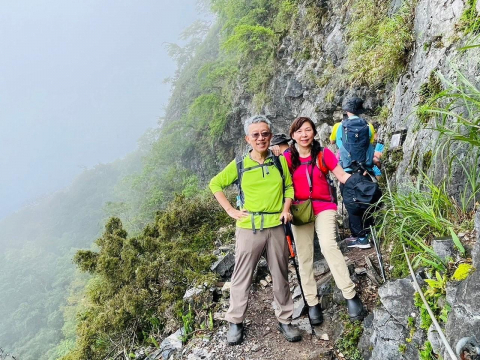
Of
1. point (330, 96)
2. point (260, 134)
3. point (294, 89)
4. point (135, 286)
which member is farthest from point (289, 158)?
point (294, 89)

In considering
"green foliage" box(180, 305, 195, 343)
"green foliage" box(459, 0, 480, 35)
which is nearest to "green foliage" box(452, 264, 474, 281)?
"green foliage" box(459, 0, 480, 35)

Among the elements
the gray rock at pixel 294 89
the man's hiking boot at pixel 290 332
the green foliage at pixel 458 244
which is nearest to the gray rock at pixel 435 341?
the green foliage at pixel 458 244

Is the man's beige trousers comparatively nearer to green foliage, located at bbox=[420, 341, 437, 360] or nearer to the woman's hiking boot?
green foliage, located at bbox=[420, 341, 437, 360]

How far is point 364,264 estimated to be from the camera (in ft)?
13.1

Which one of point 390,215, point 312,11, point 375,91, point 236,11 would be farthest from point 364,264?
point 236,11

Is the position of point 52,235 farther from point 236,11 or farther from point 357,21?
point 357,21

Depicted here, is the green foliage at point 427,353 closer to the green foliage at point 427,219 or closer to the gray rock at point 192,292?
the green foliage at point 427,219

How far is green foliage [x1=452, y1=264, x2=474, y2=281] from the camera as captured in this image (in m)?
1.97

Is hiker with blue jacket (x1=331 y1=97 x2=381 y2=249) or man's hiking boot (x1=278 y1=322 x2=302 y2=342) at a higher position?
hiker with blue jacket (x1=331 y1=97 x2=381 y2=249)

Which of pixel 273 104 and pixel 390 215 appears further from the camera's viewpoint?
pixel 273 104

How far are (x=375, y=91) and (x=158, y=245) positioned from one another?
616 cm

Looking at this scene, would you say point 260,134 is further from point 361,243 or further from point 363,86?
point 363,86

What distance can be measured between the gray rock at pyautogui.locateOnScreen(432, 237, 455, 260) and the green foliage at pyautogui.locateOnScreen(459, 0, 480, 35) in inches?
91.5

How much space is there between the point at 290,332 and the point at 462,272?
197 centimetres
